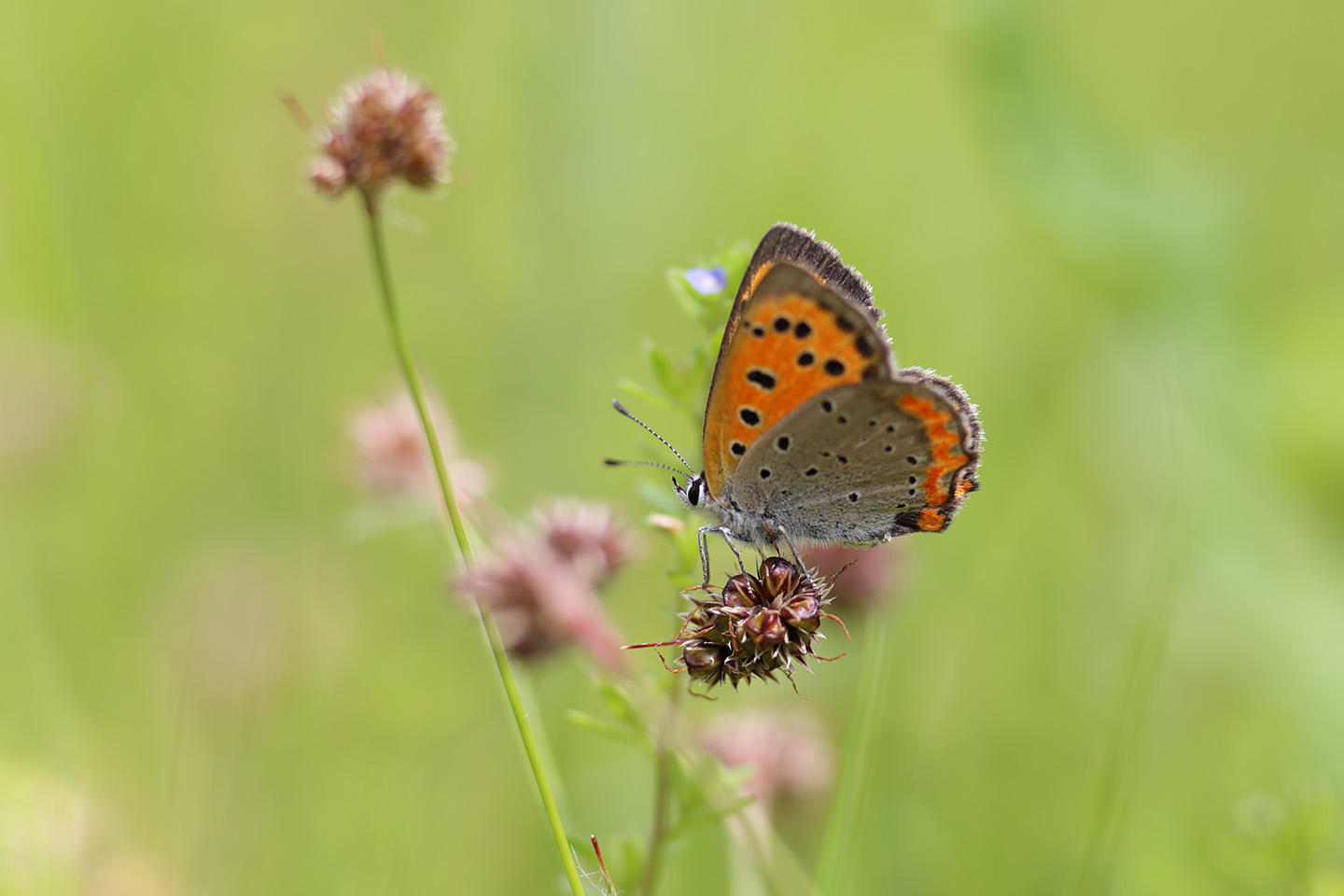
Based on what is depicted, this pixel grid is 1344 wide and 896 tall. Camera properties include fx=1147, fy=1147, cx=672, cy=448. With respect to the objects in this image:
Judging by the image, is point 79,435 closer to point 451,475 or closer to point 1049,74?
point 451,475

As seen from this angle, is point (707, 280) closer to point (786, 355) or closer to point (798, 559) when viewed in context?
point (786, 355)

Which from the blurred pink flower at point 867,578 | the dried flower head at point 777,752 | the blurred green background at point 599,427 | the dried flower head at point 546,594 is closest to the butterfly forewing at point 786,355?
the dried flower head at point 546,594

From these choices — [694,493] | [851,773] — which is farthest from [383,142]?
[851,773]

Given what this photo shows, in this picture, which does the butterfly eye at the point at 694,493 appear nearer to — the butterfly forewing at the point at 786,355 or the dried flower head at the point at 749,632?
the butterfly forewing at the point at 786,355

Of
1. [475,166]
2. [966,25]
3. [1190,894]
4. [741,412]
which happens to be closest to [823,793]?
[1190,894]

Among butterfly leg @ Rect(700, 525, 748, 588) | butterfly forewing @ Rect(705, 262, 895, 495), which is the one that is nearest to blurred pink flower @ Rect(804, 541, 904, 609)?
butterfly leg @ Rect(700, 525, 748, 588)

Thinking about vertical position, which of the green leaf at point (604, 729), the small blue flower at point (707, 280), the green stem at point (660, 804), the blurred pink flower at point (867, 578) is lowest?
the green stem at point (660, 804)
